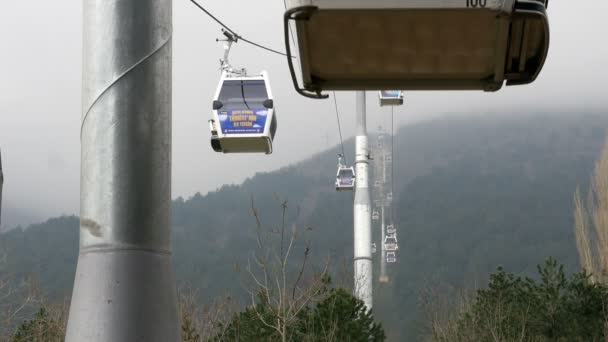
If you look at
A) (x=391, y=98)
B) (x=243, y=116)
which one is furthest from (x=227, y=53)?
(x=391, y=98)

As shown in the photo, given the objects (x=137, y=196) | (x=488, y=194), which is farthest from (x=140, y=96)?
(x=488, y=194)

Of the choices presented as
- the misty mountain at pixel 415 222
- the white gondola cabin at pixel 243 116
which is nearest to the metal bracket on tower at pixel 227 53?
the white gondola cabin at pixel 243 116

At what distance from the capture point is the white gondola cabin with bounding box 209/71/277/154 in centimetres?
1456

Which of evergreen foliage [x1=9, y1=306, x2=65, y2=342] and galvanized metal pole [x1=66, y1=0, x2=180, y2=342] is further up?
galvanized metal pole [x1=66, y1=0, x2=180, y2=342]

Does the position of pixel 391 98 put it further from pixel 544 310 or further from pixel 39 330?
pixel 39 330

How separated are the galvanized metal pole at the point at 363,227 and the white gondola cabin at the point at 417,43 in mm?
16525

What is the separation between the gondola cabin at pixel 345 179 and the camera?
2433 cm

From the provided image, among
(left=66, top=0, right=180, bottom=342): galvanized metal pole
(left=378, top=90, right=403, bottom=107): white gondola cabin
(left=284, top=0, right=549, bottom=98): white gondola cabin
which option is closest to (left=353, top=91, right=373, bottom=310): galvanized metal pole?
(left=378, top=90, right=403, bottom=107): white gondola cabin

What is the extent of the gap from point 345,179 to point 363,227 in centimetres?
396

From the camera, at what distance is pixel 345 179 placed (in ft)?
80.6

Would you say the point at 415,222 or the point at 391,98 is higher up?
the point at 415,222

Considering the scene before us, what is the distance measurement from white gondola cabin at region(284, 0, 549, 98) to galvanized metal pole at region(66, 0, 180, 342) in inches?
20.7

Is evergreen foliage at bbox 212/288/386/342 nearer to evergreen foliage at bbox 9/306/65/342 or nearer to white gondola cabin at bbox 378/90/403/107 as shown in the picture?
white gondola cabin at bbox 378/90/403/107

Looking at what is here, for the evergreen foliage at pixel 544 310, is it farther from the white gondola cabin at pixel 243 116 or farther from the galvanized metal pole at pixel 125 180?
the galvanized metal pole at pixel 125 180
